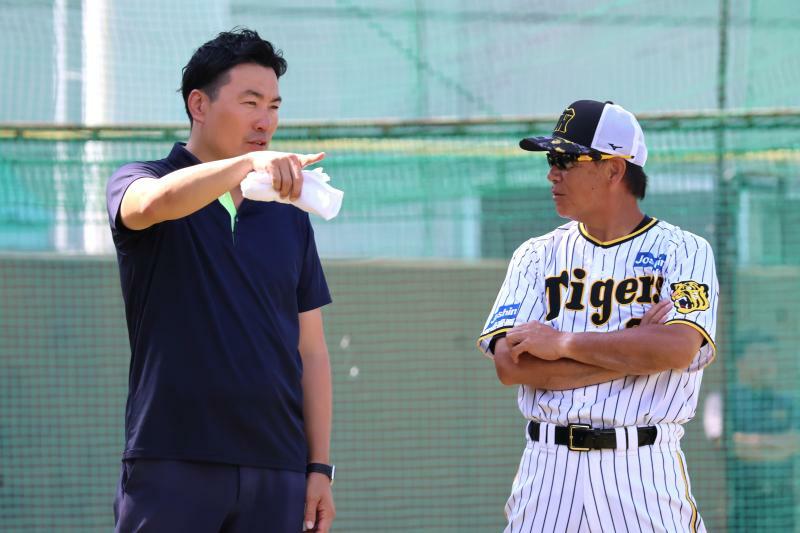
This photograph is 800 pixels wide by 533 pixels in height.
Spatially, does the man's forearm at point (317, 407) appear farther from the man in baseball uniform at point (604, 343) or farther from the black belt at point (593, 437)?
the black belt at point (593, 437)

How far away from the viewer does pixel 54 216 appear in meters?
5.39

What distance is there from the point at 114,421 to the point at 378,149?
1983 mm

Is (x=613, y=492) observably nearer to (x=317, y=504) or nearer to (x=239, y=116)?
(x=317, y=504)

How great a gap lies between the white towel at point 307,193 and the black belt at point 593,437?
3.53 feet

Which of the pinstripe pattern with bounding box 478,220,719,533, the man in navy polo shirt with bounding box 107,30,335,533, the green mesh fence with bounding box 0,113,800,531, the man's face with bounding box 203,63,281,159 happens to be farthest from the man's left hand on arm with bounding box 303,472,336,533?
the green mesh fence with bounding box 0,113,800,531

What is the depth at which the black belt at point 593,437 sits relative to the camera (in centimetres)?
297

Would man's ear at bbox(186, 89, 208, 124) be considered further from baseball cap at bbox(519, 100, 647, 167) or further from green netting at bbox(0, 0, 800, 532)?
green netting at bbox(0, 0, 800, 532)

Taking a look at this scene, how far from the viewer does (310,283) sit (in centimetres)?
291

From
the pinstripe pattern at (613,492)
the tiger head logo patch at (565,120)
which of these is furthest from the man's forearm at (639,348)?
the tiger head logo patch at (565,120)

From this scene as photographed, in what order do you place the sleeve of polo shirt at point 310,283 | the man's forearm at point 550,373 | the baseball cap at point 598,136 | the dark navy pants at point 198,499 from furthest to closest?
the baseball cap at point 598,136
the man's forearm at point 550,373
the sleeve of polo shirt at point 310,283
the dark navy pants at point 198,499

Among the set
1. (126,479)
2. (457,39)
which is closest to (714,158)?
(457,39)

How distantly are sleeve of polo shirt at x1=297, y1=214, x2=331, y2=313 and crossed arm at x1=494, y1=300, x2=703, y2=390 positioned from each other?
0.59 metres

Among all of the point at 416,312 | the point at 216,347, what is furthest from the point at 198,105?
the point at 416,312

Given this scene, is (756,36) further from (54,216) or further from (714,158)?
(54,216)
